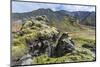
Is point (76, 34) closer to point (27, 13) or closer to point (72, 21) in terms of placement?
point (72, 21)

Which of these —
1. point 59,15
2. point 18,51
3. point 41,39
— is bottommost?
point 18,51

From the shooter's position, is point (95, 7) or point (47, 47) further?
point (95, 7)

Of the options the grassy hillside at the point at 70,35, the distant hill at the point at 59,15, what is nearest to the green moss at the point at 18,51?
the grassy hillside at the point at 70,35

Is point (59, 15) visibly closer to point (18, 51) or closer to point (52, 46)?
point (52, 46)

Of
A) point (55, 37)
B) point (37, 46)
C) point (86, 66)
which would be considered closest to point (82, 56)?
point (86, 66)

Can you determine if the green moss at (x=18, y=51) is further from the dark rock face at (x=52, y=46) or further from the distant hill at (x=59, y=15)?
the distant hill at (x=59, y=15)

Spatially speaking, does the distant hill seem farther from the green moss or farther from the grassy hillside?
the green moss

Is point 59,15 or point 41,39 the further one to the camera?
point 59,15

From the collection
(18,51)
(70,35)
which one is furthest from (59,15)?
(18,51)
